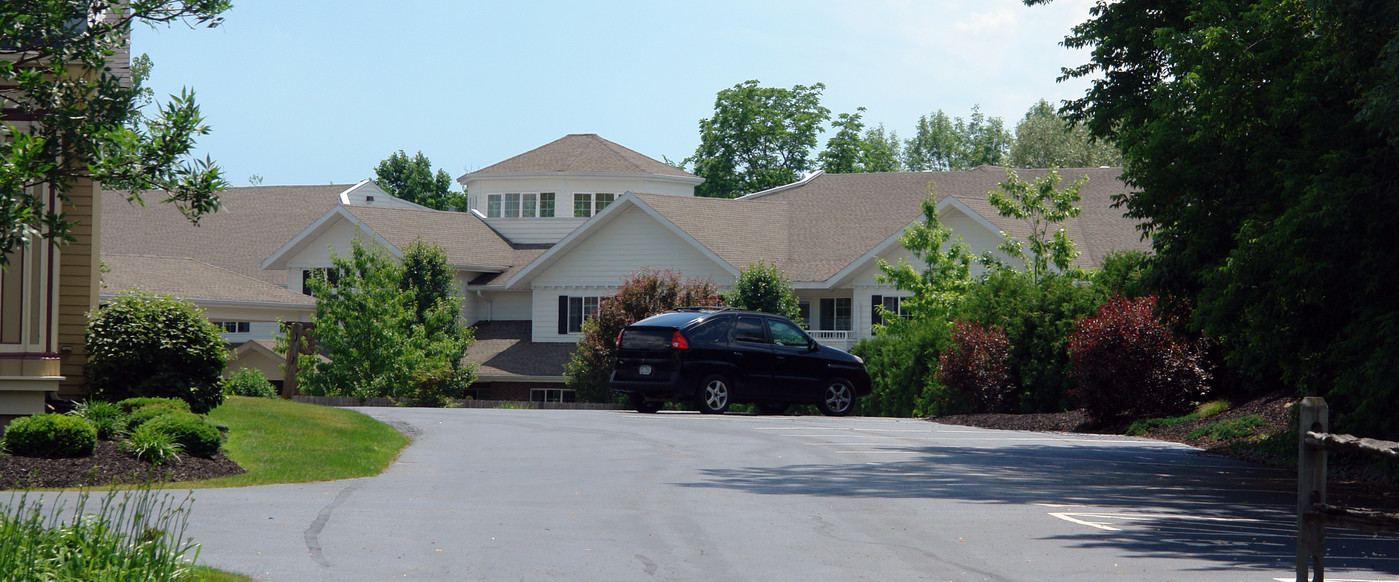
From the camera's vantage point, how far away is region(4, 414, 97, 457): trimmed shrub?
12812 millimetres

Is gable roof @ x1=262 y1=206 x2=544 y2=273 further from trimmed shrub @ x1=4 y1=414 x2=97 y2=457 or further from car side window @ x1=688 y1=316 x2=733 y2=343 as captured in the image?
trimmed shrub @ x1=4 y1=414 x2=97 y2=457

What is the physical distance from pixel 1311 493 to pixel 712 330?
51.7ft

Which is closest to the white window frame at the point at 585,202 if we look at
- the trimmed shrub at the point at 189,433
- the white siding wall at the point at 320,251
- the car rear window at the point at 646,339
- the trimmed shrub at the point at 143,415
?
the white siding wall at the point at 320,251

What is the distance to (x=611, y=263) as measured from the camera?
136 feet

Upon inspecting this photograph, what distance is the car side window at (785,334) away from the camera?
23.9 metres

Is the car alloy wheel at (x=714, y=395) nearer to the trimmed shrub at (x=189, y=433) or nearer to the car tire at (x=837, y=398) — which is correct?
the car tire at (x=837, y=398)

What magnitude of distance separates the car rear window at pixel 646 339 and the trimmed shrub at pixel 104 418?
9.74m

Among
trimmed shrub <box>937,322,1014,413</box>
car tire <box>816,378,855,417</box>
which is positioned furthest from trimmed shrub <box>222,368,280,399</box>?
trimmed shrub <box>937,322,1014,413</box>

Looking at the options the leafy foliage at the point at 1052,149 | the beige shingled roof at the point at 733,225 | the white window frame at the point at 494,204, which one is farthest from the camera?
the leafy foliage at the point at 1052,149

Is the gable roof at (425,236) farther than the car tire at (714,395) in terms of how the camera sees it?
Yes

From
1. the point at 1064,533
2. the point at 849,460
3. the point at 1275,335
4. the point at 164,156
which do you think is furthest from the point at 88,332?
the point at 1275,335

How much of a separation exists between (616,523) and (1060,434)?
39.3 feet

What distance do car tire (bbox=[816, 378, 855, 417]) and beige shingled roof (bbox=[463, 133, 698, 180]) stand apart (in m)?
24.1

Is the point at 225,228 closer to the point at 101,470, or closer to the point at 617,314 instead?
the point at 617,314
